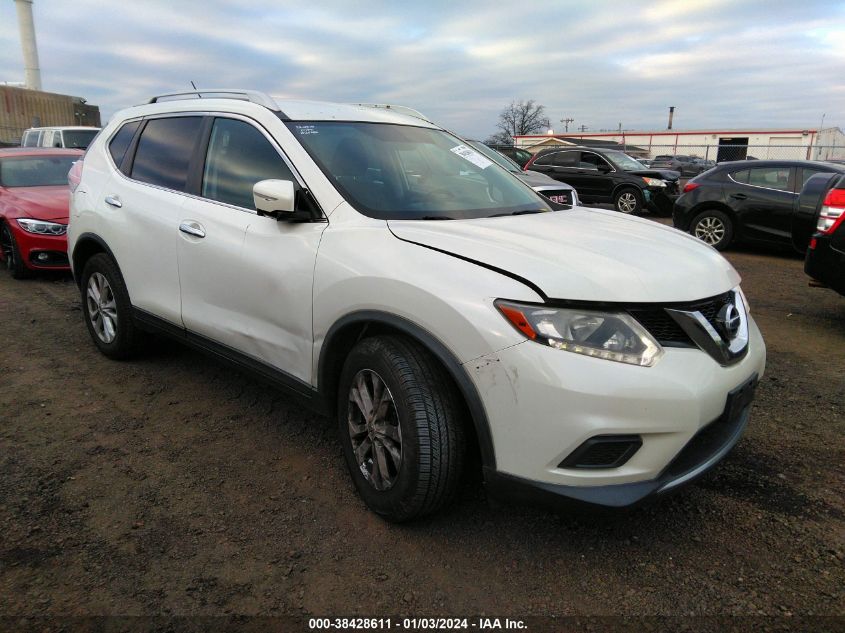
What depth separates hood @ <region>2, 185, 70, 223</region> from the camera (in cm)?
700

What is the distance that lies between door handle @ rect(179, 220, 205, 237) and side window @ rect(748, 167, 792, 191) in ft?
28.0

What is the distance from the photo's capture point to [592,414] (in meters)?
2.01

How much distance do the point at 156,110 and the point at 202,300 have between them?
1.56m

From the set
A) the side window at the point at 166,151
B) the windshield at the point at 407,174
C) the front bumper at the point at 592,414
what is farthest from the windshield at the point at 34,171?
the front bumper at the point at 592,414

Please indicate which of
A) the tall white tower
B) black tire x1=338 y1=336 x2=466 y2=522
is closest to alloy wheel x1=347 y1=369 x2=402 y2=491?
black tire x1=338 y1=336 x2=466 y2=522

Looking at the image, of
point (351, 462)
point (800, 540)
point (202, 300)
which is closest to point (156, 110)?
point (202, 300)

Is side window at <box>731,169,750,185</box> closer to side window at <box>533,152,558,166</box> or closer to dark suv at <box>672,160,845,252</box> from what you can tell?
dark suv at <box>672,160,845,252</box>

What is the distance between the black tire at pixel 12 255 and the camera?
23.2ft

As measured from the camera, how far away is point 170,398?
12.9 ft

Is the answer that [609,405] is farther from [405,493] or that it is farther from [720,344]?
[405,493]

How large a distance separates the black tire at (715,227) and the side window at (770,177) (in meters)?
0.62

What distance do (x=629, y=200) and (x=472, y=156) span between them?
11036 millimetres

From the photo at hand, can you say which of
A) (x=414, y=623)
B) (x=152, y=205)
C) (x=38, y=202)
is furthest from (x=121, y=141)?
(x=414, y=623)

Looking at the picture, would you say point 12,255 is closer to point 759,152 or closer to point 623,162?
point 623,162
